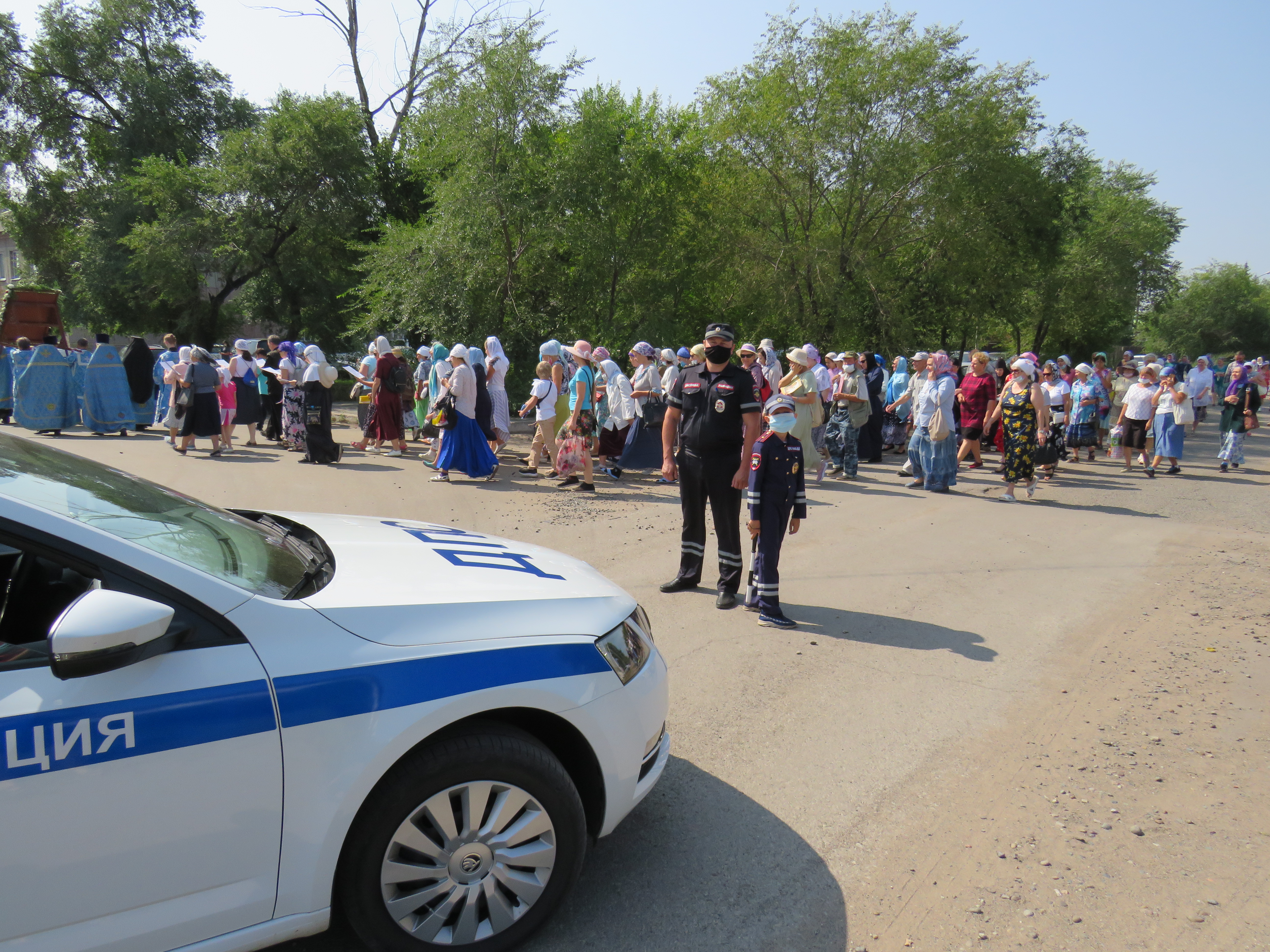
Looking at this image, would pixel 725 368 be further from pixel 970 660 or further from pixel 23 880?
pixel 23 880

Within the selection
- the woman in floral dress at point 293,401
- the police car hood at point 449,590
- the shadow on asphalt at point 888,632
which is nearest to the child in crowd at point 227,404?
the woman in floral dress at point 293,401

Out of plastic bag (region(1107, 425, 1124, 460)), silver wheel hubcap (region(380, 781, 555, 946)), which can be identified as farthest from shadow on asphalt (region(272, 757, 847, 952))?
plastic bag (region(1107, 425, 1124, 460))

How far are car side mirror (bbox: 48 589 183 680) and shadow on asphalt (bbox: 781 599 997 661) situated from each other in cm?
445

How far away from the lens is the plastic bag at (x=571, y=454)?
1123 cm

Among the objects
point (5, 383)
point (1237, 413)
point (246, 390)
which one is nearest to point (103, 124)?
point (5, 383)

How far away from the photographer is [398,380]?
13.9m

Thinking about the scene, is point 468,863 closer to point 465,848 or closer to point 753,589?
point 465,848

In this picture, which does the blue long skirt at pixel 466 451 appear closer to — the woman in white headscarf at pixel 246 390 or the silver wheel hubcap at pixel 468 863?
the woman in white headscarf at pixel 246 390

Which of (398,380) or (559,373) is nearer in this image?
(559,373)

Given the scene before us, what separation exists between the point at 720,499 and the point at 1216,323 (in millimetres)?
87283

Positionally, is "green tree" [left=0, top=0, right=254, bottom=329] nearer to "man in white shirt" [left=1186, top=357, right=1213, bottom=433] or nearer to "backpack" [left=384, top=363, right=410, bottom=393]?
"backpack" [left=384, top=363, right=410, bottom=393]

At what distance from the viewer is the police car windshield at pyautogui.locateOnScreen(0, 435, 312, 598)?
2.30m

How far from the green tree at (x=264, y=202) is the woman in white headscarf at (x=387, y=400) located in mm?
12044

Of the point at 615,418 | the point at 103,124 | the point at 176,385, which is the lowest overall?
the point at 615,418
